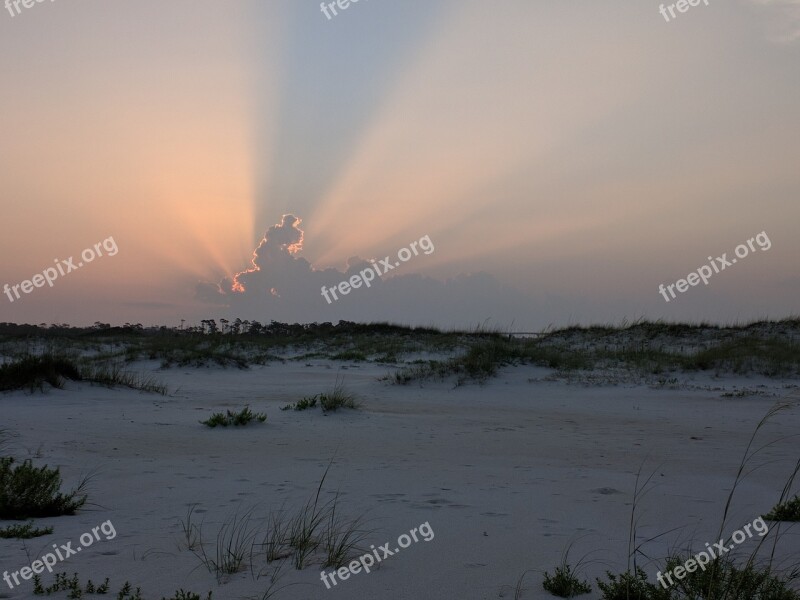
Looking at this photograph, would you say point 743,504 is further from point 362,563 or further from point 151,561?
point 151,561

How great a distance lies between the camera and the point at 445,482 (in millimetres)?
5062

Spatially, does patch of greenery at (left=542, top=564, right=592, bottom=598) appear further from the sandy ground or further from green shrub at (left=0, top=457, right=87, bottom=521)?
green shrub at (left=0, top=457, right=87, bottom=521)

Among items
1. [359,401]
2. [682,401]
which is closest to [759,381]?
[682,401]

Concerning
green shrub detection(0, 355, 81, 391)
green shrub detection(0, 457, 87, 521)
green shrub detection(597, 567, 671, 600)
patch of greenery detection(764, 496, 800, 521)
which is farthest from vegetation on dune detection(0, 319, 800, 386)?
green shrub detection(597, 567, 671, 600)

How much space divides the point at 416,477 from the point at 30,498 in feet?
9.70

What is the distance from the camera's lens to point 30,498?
13.0 feet

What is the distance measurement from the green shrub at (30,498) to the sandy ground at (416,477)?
163 millimetres

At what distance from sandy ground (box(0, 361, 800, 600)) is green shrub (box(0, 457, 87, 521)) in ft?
0.53

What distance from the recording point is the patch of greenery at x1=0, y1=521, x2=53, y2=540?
344cm

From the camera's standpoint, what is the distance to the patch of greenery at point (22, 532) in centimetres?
344

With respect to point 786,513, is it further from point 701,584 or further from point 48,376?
point 48,376

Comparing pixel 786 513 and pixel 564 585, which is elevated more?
pixel 564 585

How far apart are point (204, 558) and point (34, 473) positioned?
1.87m

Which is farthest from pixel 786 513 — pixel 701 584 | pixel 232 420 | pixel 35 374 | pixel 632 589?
pixel 35 374
